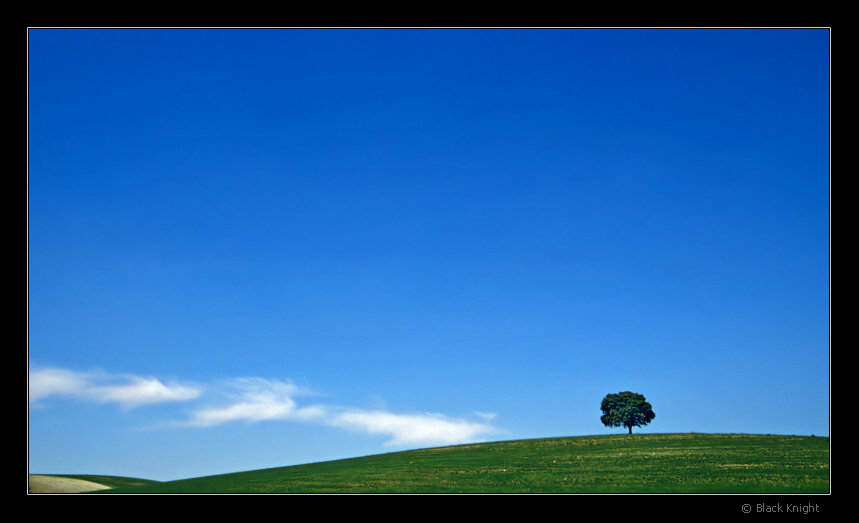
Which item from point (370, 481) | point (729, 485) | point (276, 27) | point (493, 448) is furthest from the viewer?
point (493, 448)

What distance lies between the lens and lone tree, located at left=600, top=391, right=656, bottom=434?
8169 cm

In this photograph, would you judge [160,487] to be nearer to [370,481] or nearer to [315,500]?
[370,481]

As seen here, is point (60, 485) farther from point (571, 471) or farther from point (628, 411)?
point (628, 411)

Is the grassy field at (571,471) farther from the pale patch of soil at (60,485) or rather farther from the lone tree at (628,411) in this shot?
the lone tree at (628,411)

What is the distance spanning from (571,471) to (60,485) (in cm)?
3450

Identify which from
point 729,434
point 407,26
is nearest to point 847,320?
point 407,26

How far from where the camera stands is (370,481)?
4062 centimetres

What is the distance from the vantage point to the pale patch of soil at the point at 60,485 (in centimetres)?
4112

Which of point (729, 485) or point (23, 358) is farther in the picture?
point (729, 485)

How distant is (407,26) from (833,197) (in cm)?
1703

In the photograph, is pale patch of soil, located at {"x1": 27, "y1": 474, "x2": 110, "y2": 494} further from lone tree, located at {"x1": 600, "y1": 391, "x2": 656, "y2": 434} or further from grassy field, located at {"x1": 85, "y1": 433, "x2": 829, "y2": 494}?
lone tree, located at {"x1": 600, "y1": 391, "x2": 656, "y2": 434}

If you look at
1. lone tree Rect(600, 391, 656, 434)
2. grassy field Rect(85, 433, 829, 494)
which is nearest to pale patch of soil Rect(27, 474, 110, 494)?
grassy field Rect(85, 433, 829, 494)

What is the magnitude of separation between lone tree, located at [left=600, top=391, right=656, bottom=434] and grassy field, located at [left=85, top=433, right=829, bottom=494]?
19.4 m

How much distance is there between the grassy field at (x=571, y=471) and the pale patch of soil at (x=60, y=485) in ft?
9.44
